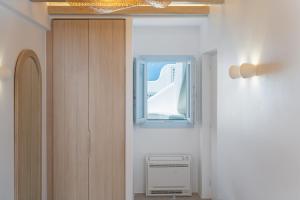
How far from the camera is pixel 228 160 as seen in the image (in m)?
3.56

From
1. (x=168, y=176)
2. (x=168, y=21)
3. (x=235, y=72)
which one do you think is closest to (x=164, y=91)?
(x=168, y=21)

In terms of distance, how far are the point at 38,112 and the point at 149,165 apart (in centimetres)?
184

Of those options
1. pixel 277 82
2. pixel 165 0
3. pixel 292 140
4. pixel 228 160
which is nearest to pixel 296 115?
pixel 292 140

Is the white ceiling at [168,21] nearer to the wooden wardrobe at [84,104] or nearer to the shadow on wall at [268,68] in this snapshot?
the wooden wardrobe at [84,104]

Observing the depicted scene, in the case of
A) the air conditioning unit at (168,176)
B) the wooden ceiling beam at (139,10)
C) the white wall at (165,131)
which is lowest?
the air conditioning unit at (168,176)

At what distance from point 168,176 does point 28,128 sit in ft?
7.45

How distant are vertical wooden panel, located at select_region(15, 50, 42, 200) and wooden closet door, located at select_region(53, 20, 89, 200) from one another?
0.33 metres

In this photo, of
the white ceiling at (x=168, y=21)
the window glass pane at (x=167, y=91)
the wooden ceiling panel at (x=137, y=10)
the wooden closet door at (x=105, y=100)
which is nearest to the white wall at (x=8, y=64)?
the wooden ceiling panel at (x=137, y=10)

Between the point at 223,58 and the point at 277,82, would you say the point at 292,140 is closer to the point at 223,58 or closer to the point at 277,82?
the point at 277,82

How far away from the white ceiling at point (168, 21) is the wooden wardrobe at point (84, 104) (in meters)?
0.45

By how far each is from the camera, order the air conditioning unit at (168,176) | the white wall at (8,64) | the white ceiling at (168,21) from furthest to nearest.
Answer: the air conditioning unit at (168,176), the white ceiling at (168,21), the white wall at (8,64)

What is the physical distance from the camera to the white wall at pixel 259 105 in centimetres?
205

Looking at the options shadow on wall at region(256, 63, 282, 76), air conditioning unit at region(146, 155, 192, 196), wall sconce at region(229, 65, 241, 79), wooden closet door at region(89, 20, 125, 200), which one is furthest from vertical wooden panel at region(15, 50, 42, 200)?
shadow on wall at region(256, 63, 282, 76)

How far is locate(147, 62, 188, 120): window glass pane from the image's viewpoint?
546 centimetres
